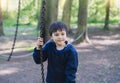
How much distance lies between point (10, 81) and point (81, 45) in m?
6.94

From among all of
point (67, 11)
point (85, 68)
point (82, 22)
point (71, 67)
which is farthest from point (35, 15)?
point (71, 67)

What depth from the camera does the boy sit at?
142 inches

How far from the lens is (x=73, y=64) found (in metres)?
3.61

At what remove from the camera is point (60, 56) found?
145 inches

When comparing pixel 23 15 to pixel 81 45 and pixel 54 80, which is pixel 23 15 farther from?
pixel 54 80

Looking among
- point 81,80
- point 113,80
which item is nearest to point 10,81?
point 81,80

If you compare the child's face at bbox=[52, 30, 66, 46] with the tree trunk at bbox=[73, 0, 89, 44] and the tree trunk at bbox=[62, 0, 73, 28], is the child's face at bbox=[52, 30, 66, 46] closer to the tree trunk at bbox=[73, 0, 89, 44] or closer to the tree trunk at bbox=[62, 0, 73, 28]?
the tree trunk at bbox=[73, 0, 89, 44]

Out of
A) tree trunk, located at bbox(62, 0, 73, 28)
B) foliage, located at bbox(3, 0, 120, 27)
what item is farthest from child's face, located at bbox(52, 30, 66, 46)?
Result: foliage, located at bbox(3, 0, 120, 27)

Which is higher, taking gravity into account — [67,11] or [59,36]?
[59,36]

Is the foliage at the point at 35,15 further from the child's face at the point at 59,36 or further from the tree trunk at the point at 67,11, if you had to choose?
the child's face at the point at 59,36

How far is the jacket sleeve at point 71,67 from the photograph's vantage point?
3.58 meters

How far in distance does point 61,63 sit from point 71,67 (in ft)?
0.47

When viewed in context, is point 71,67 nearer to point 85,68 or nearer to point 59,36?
point 59,36

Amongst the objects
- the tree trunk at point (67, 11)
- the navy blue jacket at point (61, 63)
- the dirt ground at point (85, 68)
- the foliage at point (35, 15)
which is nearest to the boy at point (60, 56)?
the navy blue jacket at point (61, 63)
